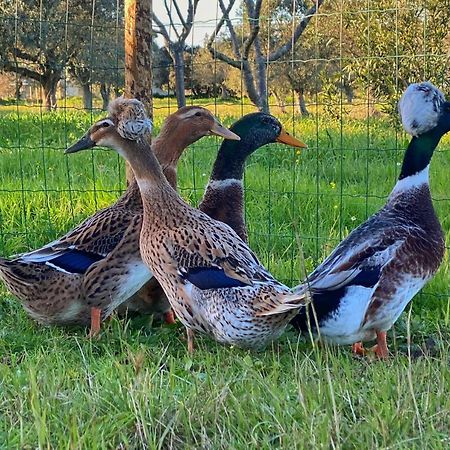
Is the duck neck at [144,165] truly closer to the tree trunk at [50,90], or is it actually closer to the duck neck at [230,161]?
the duck neck at [230,161]

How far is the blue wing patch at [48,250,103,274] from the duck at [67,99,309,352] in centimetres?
37

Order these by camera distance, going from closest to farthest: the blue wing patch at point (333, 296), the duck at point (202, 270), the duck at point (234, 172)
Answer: the duck at point (202, 270), the blue wing patch at point (333, 296), the duck at point (234, 172)

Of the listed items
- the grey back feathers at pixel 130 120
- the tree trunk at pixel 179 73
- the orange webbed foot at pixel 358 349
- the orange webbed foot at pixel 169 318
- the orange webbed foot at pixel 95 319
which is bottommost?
the orange webbed foot at pixel 358 349

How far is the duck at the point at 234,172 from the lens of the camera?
484 centimetres

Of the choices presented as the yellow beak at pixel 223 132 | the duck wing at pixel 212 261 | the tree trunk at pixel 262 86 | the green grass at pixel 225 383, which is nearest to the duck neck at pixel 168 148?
the yellow beak at pixel 223 132

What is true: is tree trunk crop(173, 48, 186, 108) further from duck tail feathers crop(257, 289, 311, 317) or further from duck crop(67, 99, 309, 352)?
duck tail feathers crop(257, 289, 311, 317)

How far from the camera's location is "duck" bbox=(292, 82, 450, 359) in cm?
391

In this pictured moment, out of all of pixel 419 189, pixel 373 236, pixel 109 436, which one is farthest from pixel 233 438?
pixel 419 189

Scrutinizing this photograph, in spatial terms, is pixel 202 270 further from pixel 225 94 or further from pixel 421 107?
pixel 225 94

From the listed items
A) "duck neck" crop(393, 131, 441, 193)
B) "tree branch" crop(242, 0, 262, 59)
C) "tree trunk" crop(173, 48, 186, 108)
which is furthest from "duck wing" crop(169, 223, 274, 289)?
"tree branch" crop(242, 0, 262, 59)

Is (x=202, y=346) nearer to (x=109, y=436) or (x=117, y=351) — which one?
(x=117, y=351)

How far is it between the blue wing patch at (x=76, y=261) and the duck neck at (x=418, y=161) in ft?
5.82

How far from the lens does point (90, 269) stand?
168 inches

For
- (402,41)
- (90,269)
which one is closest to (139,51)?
(90,269)
